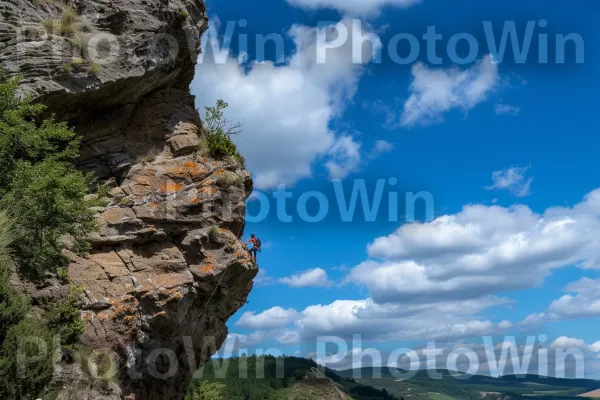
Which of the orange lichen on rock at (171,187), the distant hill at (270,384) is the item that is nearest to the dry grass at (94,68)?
the orange lichen on rock at (171,187)

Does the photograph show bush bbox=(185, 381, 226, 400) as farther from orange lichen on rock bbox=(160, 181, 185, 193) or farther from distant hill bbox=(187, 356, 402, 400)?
distant hill bbox=(187, 356, 402, 400)

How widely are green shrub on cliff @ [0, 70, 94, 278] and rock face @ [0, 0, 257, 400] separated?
4.39 ft

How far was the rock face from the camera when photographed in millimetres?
20453

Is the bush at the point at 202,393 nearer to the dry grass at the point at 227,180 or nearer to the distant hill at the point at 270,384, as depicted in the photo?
the dry grass at the point at 227,180

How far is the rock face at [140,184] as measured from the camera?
20.5 meters

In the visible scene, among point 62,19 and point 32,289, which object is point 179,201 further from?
point 62,19

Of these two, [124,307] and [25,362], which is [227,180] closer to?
[124,307]

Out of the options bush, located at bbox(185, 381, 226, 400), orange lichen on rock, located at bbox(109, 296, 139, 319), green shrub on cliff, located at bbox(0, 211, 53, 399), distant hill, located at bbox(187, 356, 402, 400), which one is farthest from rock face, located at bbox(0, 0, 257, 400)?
distant hill, located at bbox(187, 356, 402, 400)

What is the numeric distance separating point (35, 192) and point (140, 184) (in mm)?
6813

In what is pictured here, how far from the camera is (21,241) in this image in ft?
56.7

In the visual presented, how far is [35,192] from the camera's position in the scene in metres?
16.6

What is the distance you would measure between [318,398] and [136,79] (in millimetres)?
123344

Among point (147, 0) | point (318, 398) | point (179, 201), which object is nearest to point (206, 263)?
point (179, 201)

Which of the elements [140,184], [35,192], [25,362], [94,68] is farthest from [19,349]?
[94,68]
